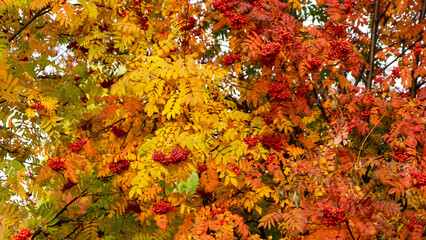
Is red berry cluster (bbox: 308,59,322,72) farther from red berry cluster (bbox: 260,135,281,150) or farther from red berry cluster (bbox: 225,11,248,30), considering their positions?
red berry cluster (bbox: 260,135,281,150)

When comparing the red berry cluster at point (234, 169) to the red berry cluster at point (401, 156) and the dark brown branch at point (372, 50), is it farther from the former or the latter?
the dark brown branch at point (372, 50)

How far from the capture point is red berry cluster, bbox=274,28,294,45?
166 inches

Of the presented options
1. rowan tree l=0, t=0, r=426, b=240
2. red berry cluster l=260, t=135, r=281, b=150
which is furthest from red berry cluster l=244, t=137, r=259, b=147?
red berry cluster l=260, t=135, r=281, b=150

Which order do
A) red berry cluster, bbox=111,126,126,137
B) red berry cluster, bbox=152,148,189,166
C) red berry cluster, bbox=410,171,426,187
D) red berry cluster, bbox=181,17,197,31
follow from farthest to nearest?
1. red berry cluster, bbox=111,126,126,137
2. red berry cluster, bbox=181,17,197,31
3. red berry cluster, bbox=152,148,189,166
4. red berry cluster, bbox=410,171,426,187

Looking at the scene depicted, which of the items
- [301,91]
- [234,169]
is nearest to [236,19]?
[301,91]

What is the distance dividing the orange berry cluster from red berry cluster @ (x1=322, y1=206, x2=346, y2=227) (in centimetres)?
163

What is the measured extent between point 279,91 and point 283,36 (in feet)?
2.22

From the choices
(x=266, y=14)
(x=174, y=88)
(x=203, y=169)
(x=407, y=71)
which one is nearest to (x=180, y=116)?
(x=174, y=88)

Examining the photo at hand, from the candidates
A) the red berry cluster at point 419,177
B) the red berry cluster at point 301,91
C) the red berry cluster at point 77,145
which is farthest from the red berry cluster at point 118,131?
the red berry cluster at point 419,177

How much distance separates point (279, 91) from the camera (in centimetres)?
457

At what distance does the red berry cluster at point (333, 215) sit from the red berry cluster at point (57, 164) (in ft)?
9.73

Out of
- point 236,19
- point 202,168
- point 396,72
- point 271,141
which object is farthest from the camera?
point 396,72

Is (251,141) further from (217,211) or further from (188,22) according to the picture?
(188,22)

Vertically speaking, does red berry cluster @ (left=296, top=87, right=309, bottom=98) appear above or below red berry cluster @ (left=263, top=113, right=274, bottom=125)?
above
